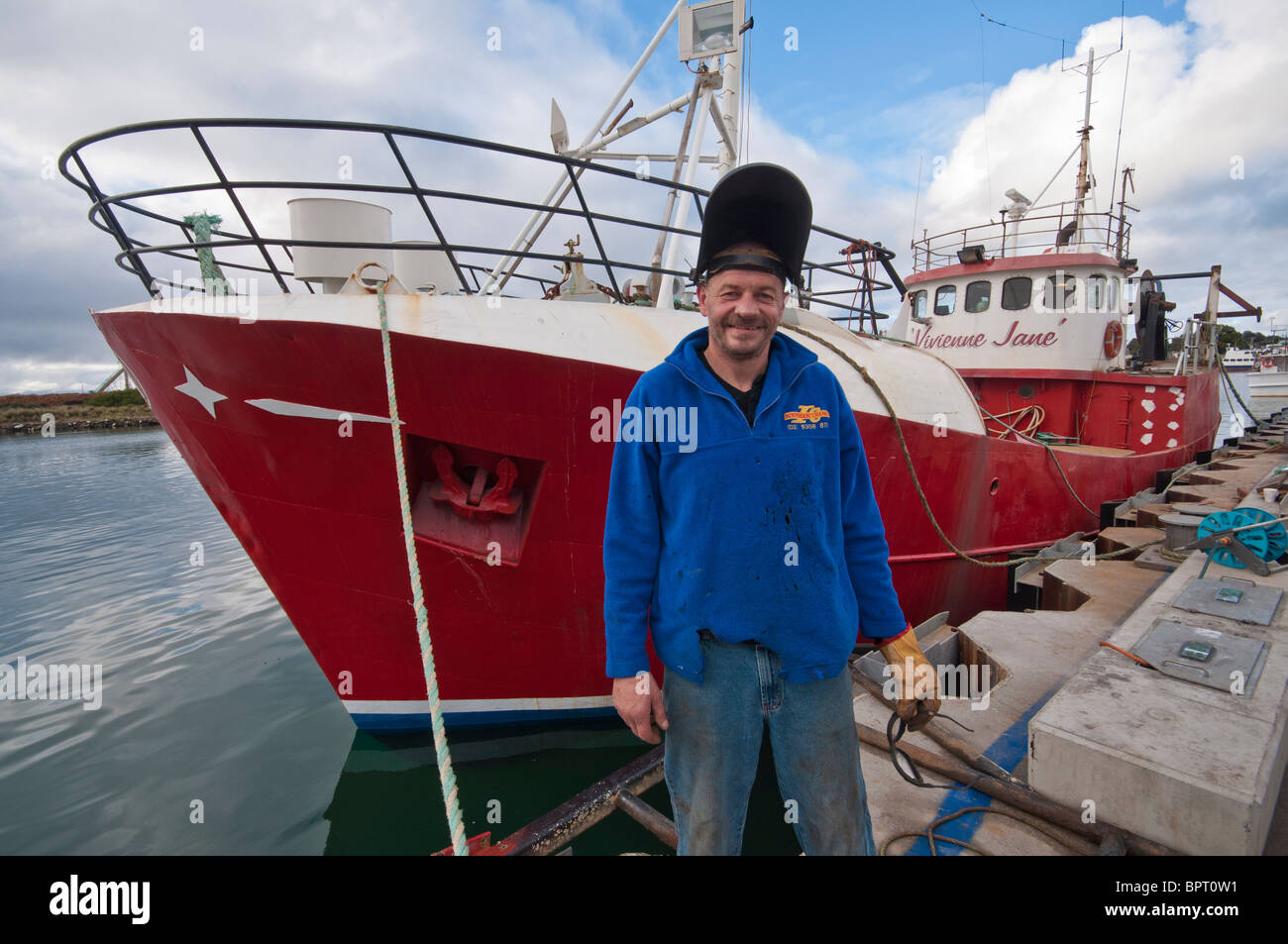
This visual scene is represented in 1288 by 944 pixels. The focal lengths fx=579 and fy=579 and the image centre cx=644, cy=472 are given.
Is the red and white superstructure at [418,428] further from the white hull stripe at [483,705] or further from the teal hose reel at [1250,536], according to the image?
the teal hose reel at [1250,536]

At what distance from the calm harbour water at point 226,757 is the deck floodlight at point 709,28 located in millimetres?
5604

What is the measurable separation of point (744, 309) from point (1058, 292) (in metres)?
10.6

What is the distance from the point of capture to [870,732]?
118 inches

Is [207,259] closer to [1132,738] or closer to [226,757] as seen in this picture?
[226,757]

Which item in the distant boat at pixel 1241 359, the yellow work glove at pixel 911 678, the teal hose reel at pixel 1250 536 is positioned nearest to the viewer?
the yellow work glove at pixel 911 678

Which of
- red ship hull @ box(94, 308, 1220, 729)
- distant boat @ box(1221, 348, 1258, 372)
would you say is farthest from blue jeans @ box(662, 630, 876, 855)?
distant boat @ box(1221, 348, 1258, 372)

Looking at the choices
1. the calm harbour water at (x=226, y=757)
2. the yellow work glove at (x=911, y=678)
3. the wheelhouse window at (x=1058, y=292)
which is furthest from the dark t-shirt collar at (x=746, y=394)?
the wheelhouse window at (x=1058, y=292)

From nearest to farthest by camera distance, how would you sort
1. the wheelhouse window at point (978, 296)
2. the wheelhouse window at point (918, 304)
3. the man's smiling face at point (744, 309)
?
the man's smiling face at point (744, 309) → the wheelhouse window at point (978, 296) → the wheelhouse window at point (918, 304)

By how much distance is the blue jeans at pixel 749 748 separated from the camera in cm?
163

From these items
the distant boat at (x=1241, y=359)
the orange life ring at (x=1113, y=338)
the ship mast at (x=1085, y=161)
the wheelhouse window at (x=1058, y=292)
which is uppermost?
the distant boat at (x=1241, y=359)

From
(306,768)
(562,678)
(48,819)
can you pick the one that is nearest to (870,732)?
(562,678)

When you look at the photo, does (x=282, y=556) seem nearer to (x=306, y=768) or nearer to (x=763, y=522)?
(x=306, y=768)

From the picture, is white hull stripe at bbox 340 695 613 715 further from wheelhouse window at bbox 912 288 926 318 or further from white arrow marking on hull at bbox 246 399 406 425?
wheelhouse window at bbox 912 288 926 318
